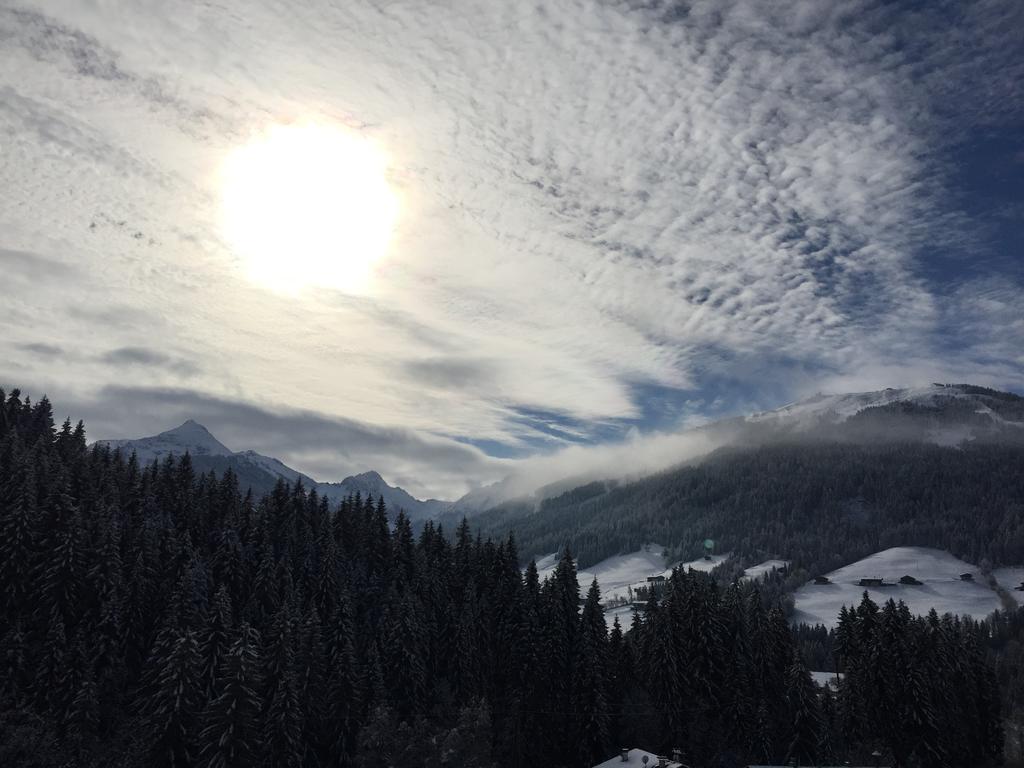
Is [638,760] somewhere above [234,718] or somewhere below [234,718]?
below

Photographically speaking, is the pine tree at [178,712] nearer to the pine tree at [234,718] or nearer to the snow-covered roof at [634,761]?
the pine tree at [234,718]

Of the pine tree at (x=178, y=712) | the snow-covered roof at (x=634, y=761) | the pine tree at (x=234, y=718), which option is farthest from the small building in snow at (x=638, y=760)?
the pine tree at (x=178, y=712)

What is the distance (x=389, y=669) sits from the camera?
83938 millimetres

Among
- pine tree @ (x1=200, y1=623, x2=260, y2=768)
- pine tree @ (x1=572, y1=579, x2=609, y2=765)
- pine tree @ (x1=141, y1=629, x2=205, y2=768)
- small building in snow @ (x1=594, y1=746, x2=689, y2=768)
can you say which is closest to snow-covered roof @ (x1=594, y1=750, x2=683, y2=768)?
small building in snow @ (x1=594, y1=746, x2=689, y2=768)

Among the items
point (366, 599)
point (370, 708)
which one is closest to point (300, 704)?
point (370, 708)

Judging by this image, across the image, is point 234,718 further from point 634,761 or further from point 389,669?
point 634,761

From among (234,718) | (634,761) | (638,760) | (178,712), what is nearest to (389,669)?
(178,712)

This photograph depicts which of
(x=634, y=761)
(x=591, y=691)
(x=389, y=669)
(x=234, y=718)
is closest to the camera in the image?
(x=234, y=718)

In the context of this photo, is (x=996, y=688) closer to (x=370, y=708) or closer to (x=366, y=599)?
(x=370, y=708)

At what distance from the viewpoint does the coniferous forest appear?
64.1 metres

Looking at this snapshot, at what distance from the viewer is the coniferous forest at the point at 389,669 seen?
210 feet

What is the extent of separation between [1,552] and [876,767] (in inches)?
4346

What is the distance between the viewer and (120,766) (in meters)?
62.5

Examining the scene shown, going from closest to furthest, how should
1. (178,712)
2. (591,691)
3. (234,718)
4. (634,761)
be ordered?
(234,718), (178,712), (634,761), (591,691)
